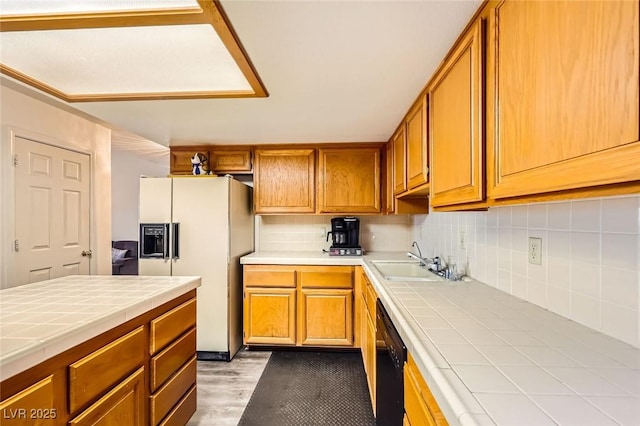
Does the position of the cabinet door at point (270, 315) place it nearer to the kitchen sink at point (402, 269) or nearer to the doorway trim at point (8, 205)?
the kitchen sink at point (402, 269)

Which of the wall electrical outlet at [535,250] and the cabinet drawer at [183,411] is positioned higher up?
the wall electrical outlet at [535,250]

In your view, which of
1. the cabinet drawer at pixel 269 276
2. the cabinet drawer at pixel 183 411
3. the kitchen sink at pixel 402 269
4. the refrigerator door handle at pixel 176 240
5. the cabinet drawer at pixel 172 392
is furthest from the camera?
the cabinet drawer at pixel 269 276

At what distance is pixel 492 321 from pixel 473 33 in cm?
106

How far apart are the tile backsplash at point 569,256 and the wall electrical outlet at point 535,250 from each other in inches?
0.7

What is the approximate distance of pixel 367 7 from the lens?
3.35ft

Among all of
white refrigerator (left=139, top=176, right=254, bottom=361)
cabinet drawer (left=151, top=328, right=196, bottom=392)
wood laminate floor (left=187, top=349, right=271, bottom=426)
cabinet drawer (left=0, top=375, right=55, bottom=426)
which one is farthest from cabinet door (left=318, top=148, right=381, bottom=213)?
cabinet drawer (left=0, top=375, right=55, bottom=426)

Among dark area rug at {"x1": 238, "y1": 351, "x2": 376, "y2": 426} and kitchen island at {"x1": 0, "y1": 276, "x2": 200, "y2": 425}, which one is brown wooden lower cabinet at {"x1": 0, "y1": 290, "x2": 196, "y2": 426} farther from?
dark area rug at {"x1": 238, "y1": 351, "x2": 376, "y2": 426}

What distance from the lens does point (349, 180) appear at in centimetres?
298

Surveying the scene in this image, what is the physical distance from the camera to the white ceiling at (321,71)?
1.05 meters

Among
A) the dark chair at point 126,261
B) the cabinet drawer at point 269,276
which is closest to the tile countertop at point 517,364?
the cabinet drawer at point 269,276

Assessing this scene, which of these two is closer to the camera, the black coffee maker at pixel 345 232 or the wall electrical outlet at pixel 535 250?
the wall electrical outlet at pixel 535 250

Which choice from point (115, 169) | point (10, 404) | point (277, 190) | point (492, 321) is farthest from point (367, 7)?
point (115, 169)

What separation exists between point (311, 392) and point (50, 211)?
2830 millimetres

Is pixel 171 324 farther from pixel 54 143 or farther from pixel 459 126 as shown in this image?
pixel 54 143
